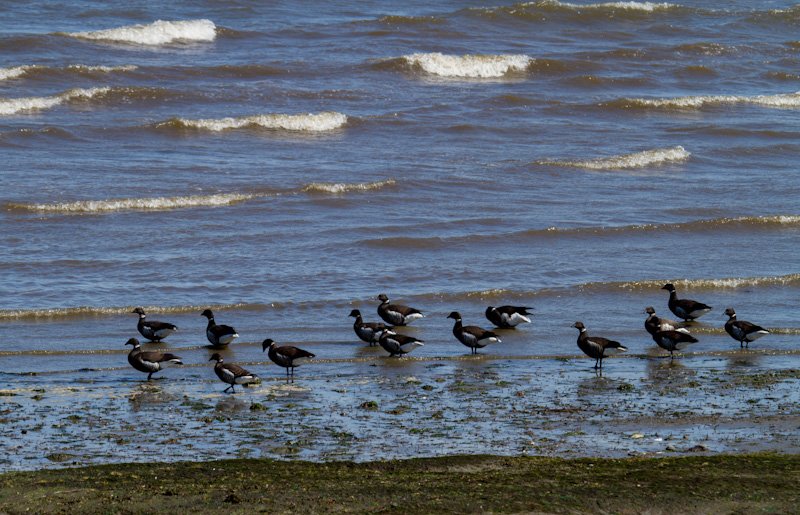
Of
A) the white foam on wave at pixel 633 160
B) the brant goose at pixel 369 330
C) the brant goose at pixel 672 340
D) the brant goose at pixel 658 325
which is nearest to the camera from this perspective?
the brant goose at pixel 672 340

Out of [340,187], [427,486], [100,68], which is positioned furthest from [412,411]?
[100,68]

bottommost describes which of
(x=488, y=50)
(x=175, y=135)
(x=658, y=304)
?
(x=658, y=304)

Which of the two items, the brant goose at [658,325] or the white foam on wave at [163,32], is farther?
the white foam on wave at [163,32]

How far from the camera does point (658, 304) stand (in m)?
16.0

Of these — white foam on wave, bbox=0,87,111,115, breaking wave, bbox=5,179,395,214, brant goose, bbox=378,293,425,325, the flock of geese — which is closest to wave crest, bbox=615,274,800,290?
the flock of geese

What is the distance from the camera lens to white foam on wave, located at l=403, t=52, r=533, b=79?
3712 centimetres

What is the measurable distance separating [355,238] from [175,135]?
34.1ft

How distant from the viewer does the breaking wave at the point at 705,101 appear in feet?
110

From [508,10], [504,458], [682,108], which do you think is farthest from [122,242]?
[508,10]

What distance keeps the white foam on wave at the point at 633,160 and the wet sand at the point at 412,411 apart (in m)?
13.1

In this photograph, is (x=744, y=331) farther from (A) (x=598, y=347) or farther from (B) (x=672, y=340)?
(A) (x=598, y=347)

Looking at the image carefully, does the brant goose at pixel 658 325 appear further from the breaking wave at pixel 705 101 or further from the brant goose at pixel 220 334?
the breaking wave at pixel 705 101

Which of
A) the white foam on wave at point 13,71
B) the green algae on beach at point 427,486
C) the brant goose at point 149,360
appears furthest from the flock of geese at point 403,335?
the white foam on wave at point 13,71

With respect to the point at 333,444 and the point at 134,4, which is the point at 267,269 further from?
the point at 134,4
